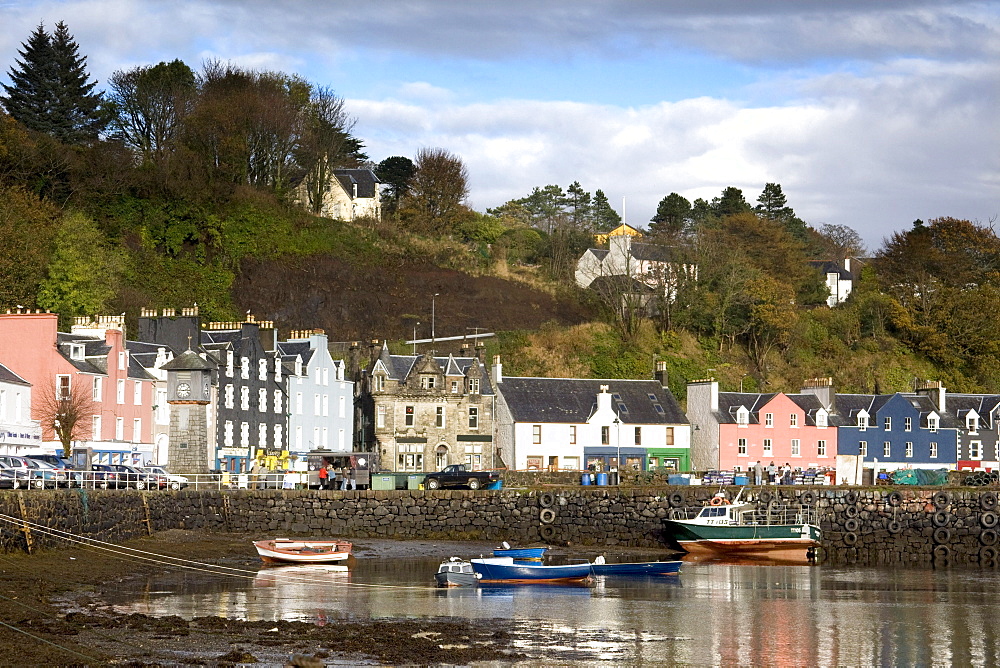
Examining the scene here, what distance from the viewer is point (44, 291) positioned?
6675cm

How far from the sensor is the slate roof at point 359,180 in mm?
98625

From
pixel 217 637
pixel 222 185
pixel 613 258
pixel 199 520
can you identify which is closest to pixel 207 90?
pixel 222 185

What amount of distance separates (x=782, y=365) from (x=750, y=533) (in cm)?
3503

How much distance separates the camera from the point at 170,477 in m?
53.7

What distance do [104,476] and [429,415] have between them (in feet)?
79.1

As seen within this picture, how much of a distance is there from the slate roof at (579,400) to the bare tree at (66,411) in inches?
940

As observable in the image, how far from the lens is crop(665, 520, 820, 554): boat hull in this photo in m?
53.4

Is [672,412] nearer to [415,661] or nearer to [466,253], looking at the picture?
[466,253]

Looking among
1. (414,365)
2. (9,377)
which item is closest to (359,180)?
(414,365)

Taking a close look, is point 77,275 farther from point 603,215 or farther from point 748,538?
point 603,215

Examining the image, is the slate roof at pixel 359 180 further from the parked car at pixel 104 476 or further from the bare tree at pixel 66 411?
the parked car at pixel 104 476

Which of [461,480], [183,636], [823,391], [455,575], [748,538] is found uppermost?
[823,391]

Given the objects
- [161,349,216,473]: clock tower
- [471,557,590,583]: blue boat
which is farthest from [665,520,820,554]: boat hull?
[161,349,216,473]: clock tower

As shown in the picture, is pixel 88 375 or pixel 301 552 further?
pixel 88 375
